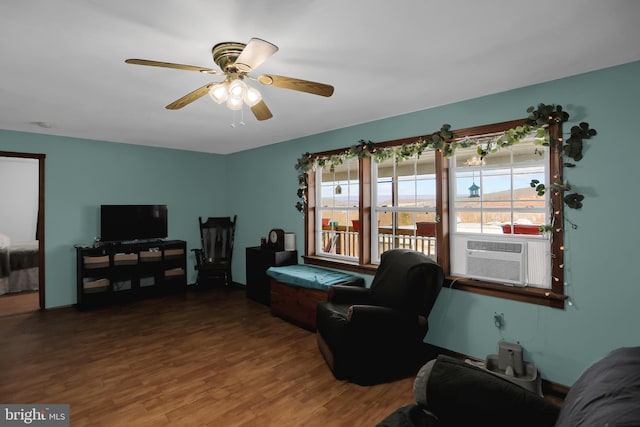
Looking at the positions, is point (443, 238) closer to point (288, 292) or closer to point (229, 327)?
point (288, 292)

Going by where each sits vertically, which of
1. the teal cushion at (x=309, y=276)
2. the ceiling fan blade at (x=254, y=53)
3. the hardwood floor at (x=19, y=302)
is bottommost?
the hardwood floor at (x=19, y=302)

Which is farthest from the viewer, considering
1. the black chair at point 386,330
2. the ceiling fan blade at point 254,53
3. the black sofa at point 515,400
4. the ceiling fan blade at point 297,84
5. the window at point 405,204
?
the window at point 405,204

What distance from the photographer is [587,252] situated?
2.55 metres

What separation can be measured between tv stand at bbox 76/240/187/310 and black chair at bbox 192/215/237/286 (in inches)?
15.8

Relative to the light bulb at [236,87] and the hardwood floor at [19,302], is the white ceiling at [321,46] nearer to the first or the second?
the light bulb at [236,87]

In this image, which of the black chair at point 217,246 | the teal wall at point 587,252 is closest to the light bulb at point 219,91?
the teal wall at point 587,252

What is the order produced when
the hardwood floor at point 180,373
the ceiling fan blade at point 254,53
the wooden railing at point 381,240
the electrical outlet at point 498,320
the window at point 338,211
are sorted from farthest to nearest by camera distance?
the window at point 338,211 < the wooden railing at point 381,240 < the electrical outlet at point 498,320 < the hardwood floor at point 180,373 < the ceiling fan blade at point 254,53

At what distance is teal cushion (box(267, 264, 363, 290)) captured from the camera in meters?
3.83

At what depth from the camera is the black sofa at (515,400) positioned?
1012mm

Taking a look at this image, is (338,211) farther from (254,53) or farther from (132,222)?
(132,222)

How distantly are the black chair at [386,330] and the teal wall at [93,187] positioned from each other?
3876 mm

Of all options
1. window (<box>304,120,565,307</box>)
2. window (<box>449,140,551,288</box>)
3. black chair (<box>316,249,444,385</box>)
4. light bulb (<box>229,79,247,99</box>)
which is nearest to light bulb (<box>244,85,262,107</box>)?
light bulb (<box>229,79,247,99</box>)

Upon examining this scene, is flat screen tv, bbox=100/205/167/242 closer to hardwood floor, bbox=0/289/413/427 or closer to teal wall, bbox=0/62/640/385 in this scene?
teal wall, bbox=0/62/640/385

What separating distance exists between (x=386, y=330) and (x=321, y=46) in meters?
2.23
